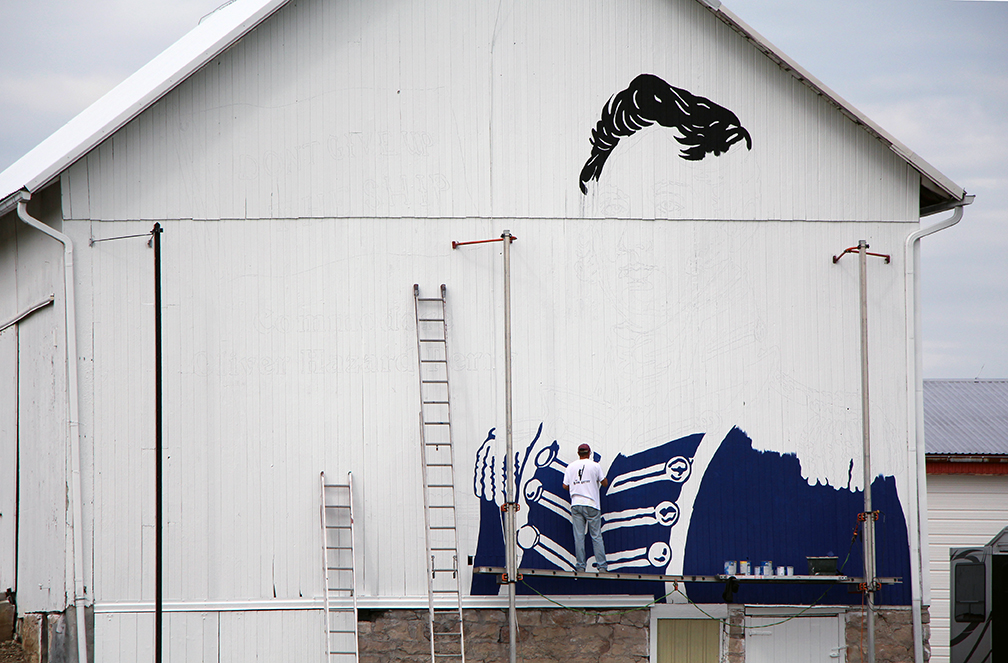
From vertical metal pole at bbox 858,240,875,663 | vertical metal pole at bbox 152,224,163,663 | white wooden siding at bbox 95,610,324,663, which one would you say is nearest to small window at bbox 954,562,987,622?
vertical metal pole at bbox 858,240,875,663

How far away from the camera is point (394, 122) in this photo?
10133 millimetres

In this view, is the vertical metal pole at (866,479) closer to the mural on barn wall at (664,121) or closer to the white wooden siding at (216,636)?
the mural on barn wall at (664,121)

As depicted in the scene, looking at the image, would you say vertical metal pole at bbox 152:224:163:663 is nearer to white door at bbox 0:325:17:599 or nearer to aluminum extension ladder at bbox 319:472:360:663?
aluminum extension ladder at bbox 319:472:360:663

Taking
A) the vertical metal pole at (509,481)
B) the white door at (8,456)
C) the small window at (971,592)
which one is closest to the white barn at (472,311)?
the vertical metal pole at (509,481)

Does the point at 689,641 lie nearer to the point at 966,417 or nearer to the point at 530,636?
the point at 530,636

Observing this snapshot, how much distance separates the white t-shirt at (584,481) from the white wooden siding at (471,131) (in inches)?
112

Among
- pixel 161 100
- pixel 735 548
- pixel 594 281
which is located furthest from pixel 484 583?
pixel 161 100

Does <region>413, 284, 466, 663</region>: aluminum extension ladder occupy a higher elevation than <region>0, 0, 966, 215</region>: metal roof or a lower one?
lower

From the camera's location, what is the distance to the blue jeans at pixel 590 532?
9.83 m

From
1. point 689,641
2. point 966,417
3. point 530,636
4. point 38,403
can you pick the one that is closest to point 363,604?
→ point 530,636

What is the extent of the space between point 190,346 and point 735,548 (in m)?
6.55

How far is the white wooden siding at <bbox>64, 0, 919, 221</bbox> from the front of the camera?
32.8 feet

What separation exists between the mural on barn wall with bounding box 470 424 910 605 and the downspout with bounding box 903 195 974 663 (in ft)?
0.46

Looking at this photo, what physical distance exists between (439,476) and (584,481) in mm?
1617
